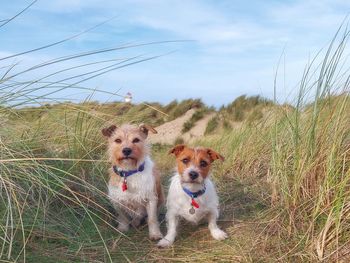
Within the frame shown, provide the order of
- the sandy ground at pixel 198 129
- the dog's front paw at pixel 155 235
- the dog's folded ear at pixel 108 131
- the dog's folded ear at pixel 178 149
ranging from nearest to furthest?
the dog's folded ear at pixel 178 149
the dog's front paw at pixel 155 235
the dog's folded ear at pixel 108 131
the sandy ground at pixel 198 129

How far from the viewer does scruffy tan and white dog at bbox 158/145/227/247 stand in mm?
5012

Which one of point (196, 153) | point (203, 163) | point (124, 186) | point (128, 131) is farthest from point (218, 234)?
point (128, 131)

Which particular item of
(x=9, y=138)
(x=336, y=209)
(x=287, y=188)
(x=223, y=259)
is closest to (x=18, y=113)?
(x=9, y=138)

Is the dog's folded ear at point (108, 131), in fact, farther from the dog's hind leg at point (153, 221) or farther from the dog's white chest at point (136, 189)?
the dog's hind leg at point (153, 221)

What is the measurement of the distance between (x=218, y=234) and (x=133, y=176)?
107 centimetres

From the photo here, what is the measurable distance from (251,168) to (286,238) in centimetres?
277

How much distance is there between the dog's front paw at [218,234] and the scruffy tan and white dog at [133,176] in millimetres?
569

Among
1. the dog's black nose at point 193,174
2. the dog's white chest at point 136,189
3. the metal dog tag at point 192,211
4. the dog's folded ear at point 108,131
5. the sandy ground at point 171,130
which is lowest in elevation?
the sandy ground at point 171,130

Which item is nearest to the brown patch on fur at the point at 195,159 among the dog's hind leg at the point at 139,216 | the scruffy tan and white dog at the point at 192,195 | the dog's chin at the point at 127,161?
the scruffy tan and white dog at the point at 192,195

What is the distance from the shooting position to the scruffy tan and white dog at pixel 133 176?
5305 millimetres

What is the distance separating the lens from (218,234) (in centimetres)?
505

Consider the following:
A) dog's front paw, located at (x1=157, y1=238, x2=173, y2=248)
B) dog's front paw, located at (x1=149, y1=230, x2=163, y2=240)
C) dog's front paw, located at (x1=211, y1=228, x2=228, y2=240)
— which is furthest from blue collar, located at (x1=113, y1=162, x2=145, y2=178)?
dog's front paw, located at (x1=211, y1=228, x2=228, y2=240)

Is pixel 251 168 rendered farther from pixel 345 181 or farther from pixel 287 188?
pixel 345 181

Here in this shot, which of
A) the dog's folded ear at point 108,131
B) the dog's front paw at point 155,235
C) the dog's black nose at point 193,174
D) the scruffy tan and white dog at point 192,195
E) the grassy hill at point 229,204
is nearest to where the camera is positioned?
the grassy hill at point 229,204
